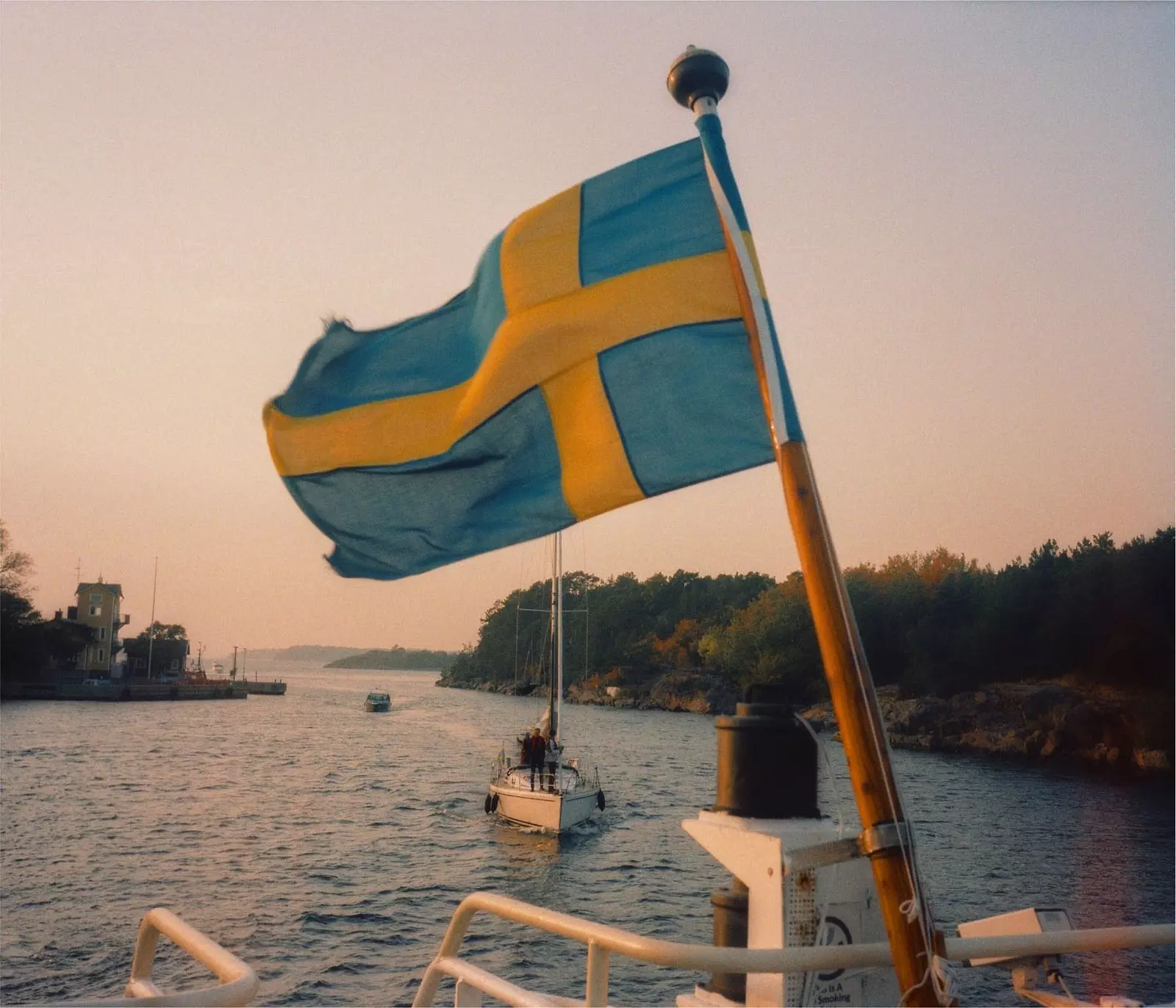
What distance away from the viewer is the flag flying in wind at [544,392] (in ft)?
12.7

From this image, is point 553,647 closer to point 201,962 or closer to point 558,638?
point 558,638

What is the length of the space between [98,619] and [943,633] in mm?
83114

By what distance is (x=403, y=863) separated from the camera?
1042 inches

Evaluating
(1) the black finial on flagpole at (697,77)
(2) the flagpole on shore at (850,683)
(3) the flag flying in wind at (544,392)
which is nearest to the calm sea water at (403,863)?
(2) the flagpole on shore at (850,683)

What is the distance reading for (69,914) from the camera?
2117 centimetres

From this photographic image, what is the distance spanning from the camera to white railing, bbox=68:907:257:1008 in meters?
2.32

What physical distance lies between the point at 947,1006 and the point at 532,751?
29.7 metres

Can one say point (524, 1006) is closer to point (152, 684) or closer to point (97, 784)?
point (97, 784)

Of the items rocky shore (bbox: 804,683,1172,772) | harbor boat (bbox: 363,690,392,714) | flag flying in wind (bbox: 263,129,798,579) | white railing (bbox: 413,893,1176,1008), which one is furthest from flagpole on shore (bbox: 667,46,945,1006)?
harbor boat (bbox: 363,690,392,714)

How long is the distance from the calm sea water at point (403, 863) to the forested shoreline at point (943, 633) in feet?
24.7

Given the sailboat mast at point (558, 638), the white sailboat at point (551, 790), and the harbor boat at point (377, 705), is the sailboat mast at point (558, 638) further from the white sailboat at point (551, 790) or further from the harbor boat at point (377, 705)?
the harbor boat at point (377, 705)

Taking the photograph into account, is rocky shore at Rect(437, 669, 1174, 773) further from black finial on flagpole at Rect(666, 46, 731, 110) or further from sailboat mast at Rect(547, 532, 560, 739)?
black finial on flagpole at Rect(666, 46, 731, 110)

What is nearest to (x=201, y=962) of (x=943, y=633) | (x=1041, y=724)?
(x=1041, y=724)

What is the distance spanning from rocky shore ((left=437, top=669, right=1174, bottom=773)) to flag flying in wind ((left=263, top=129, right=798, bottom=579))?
1924 inches
